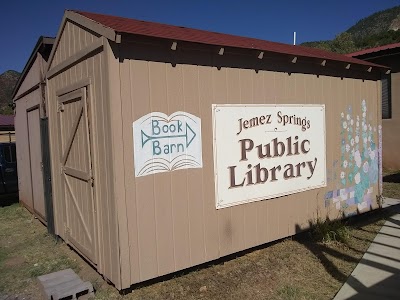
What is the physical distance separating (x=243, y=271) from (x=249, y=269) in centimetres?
11

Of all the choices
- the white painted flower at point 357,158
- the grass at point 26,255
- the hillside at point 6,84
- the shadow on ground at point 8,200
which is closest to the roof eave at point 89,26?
the grass at point 26,255

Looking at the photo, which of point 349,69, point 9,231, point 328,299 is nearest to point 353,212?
point 349,69

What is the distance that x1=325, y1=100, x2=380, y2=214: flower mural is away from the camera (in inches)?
259

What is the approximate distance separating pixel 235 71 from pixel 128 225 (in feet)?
8.26

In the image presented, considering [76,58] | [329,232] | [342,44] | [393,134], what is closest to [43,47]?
[76,58]

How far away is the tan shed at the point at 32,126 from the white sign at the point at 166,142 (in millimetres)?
3297

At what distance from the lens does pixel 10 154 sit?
10.6 m

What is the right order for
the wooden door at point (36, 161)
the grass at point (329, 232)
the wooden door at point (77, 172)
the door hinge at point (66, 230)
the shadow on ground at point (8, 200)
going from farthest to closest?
1. the shadow on ground at point (8, 200)
2. the wooden door at point (36, 161)
3. the door hinge at point (66, 230)
4. the grass at point (329, 232)
5. the wooden door at point (77, 172)

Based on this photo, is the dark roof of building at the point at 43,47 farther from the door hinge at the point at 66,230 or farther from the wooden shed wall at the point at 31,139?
the door hinge at the point at 66,230

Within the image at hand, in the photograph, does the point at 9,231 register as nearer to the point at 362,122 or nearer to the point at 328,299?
the point at 328,299

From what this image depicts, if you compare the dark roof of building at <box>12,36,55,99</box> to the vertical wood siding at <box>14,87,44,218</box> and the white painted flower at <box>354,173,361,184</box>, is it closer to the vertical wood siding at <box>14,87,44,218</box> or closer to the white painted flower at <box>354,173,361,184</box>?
the vertical wood siding at <box>14,87,44,218</box>

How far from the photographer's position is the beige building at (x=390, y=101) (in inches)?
464

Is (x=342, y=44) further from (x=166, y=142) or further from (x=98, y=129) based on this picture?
(x=98, y=129)

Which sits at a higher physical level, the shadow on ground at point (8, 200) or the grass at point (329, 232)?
the grass at point (329, 232)
